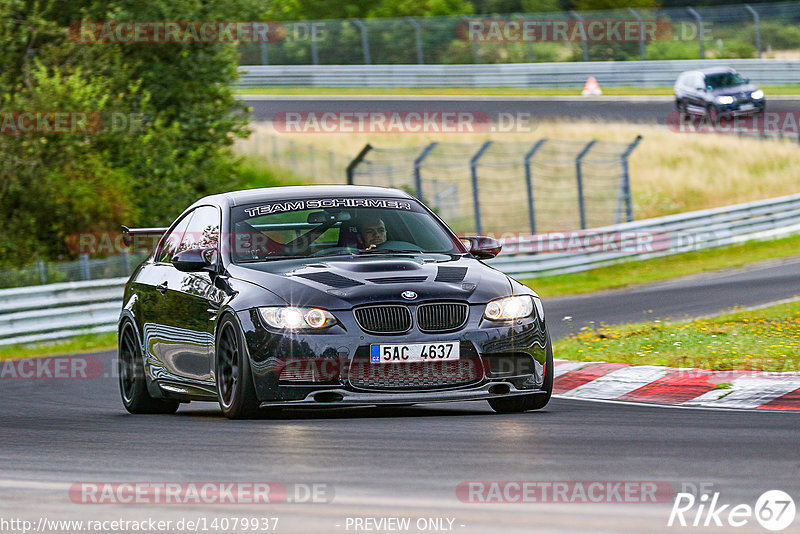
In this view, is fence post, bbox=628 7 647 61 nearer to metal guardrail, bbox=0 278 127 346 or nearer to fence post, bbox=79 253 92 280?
fence post, bbox=79 253 92 280

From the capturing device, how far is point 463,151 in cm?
3534

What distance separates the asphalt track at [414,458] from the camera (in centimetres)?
531

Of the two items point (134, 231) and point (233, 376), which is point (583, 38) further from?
point (233, 376)

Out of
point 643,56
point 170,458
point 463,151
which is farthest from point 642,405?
point 643,56

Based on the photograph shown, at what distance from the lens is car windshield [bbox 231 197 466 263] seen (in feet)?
30.1

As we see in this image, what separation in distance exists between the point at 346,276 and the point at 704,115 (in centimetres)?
3096

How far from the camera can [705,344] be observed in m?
11.5

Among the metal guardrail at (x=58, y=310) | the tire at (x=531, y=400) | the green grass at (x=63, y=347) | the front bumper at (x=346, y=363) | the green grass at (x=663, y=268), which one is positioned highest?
the front bumper at (x=346, y=363)

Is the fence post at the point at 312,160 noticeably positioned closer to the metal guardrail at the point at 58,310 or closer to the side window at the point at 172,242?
the metal guardrail at the point at 58,310

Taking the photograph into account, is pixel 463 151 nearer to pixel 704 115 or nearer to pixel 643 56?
pixel 704 115

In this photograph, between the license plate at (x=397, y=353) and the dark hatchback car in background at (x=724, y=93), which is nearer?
the license plate at (x=397, y=353)

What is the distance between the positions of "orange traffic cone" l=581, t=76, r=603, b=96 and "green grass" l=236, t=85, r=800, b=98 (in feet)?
0.69

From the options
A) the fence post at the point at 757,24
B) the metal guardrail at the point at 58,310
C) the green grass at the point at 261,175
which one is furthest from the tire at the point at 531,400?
the fence post at the point at 757,24

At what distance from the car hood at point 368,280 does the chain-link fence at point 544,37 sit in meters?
33.3
